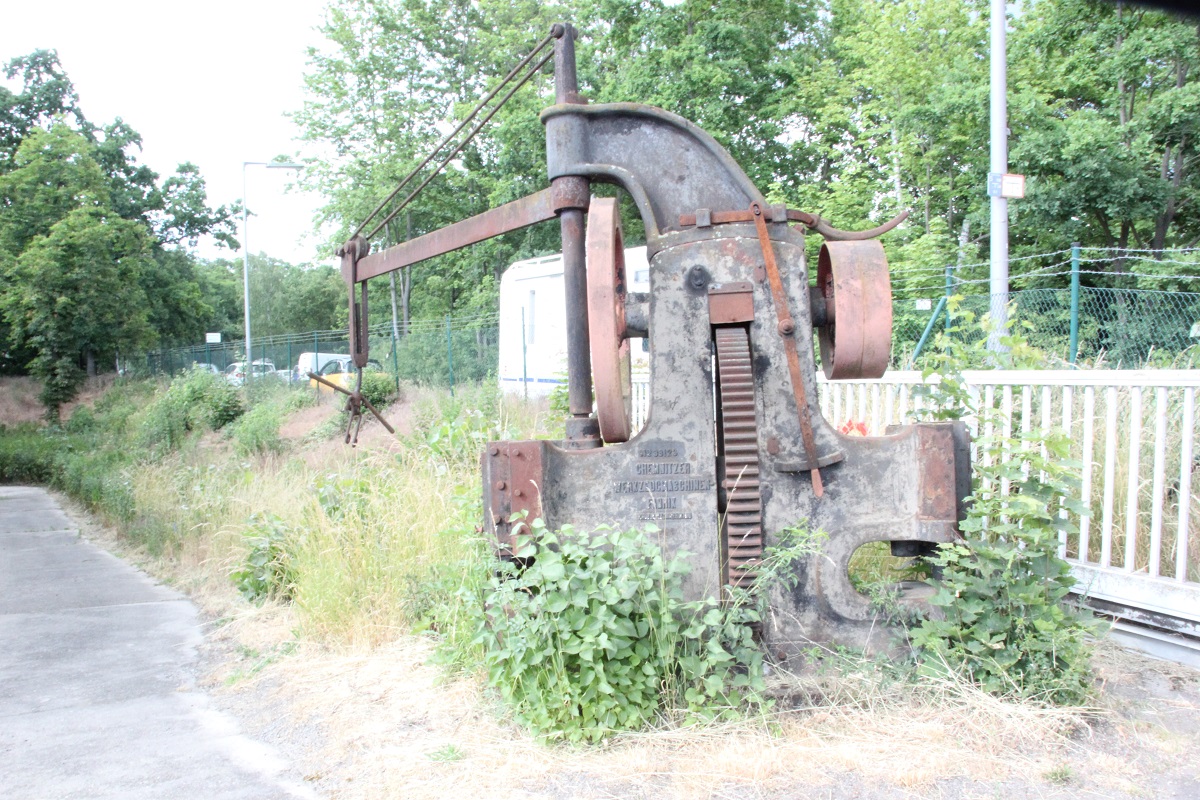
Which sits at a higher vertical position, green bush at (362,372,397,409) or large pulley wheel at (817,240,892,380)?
large pulley wheel at (817,240,892,380)

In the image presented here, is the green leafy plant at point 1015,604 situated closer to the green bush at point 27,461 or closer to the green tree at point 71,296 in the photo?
the green bush at point 27,461

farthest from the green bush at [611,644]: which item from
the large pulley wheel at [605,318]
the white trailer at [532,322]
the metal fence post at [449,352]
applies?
the metal fence post at [449,352]

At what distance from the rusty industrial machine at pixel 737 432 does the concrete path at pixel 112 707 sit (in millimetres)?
1433

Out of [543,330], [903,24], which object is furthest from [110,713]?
[903,24]

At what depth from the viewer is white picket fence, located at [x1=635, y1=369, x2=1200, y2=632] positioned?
4.05 meters

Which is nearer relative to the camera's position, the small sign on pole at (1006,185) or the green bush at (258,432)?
the small sign on pole at (1006,185)

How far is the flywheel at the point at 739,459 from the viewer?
12.3 ft

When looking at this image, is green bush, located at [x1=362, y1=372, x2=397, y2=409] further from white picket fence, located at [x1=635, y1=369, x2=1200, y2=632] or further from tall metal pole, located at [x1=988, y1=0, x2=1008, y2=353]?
white picket fence, located at [x1=635, y1=369, x2=1200, y2=632]

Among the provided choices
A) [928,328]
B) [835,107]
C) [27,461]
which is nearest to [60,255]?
[27,461]

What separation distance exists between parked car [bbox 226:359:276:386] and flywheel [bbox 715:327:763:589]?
Answer: 23507 millimetres

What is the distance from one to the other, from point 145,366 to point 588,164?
33.7 m

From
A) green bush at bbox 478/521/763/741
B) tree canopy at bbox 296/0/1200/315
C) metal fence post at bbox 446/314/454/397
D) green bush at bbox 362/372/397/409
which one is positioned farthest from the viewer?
metal fence post at bbox 446/314/454/397

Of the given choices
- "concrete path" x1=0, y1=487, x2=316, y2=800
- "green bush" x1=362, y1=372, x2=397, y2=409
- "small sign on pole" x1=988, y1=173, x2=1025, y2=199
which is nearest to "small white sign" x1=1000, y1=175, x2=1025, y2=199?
"small sign on pole" x1=988, y1=173, x2=1025, y2=199

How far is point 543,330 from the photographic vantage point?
702 inches
